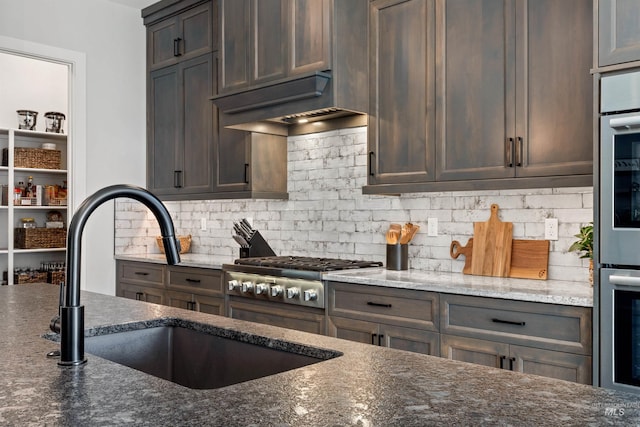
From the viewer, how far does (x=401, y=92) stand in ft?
11.1

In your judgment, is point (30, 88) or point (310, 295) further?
point (30, 88)

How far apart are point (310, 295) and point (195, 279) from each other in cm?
124

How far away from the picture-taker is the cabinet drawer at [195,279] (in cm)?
405

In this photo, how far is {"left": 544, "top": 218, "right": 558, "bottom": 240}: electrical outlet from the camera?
10.0 feet

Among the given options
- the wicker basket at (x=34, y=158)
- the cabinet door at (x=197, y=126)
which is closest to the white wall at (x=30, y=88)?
the wicker basket at (x=34, y=158)

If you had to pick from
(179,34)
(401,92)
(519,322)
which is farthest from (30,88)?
(519,322)

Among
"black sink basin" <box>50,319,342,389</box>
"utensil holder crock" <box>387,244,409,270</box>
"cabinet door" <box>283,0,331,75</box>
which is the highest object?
"cabinet door" <box>283,0,331,75</box>

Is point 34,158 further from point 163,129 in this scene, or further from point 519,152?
point 519,152

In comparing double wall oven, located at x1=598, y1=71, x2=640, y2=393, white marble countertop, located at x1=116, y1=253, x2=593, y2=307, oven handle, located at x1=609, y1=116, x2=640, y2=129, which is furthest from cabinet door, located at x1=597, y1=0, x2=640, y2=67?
white marble countertop, located at x1=116, y1=253, x2=593, y2=307

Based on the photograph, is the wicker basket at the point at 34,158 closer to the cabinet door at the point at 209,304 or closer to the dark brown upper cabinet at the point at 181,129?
the dark brown upper cabinet at the point at 181,129

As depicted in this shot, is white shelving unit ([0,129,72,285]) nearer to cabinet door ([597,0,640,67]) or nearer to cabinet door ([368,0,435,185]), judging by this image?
cabinet door ([368,0,435,185])

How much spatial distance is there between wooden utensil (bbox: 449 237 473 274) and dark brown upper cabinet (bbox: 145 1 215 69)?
250cm

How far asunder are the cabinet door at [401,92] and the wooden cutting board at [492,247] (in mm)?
434

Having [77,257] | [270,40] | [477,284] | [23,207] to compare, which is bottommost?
[477,284]
